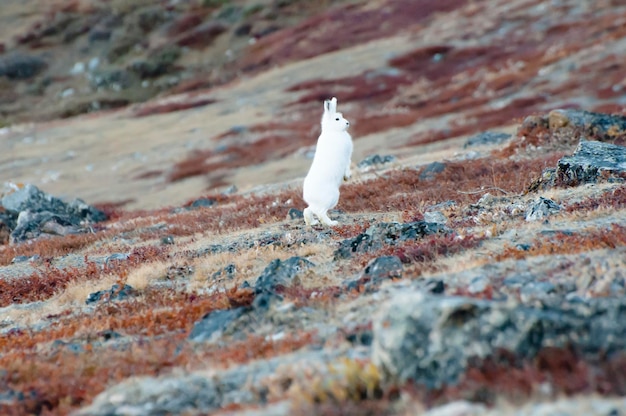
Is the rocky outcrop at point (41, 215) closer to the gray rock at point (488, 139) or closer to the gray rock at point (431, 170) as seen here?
the gray rock at point (431, 170)

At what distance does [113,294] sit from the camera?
12500 millimetres

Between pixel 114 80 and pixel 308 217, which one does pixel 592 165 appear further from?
pixel 114 80

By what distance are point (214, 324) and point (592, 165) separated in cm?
1099

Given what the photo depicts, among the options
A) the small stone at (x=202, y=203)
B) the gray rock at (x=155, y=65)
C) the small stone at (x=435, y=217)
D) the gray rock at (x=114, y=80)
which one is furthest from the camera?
the gray rock at (x=155, y=65)

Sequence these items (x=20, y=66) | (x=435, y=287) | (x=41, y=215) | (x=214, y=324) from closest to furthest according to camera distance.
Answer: (x=435, y=287), (x=214, y=324), (x=41, y=215), (x=20, y=66)

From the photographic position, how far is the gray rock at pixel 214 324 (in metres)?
9.27

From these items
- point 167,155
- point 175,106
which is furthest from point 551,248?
→ point 175,106

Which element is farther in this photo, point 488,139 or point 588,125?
point 488,139

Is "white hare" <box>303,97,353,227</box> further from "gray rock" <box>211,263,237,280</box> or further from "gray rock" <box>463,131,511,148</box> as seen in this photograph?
"gray rock" <box>463,131,511,148</box>

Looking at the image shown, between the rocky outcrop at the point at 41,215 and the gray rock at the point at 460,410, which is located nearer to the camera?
the gray rock at the point at 460,410

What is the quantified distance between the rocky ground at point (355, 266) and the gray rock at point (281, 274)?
0.15 ft

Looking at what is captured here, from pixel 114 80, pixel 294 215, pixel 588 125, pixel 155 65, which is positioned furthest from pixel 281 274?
pixel 155 65

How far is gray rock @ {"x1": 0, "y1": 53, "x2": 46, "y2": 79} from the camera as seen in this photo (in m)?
86.8

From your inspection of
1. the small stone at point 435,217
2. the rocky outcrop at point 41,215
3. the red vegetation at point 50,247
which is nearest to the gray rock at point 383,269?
the small stone at point 435,217
